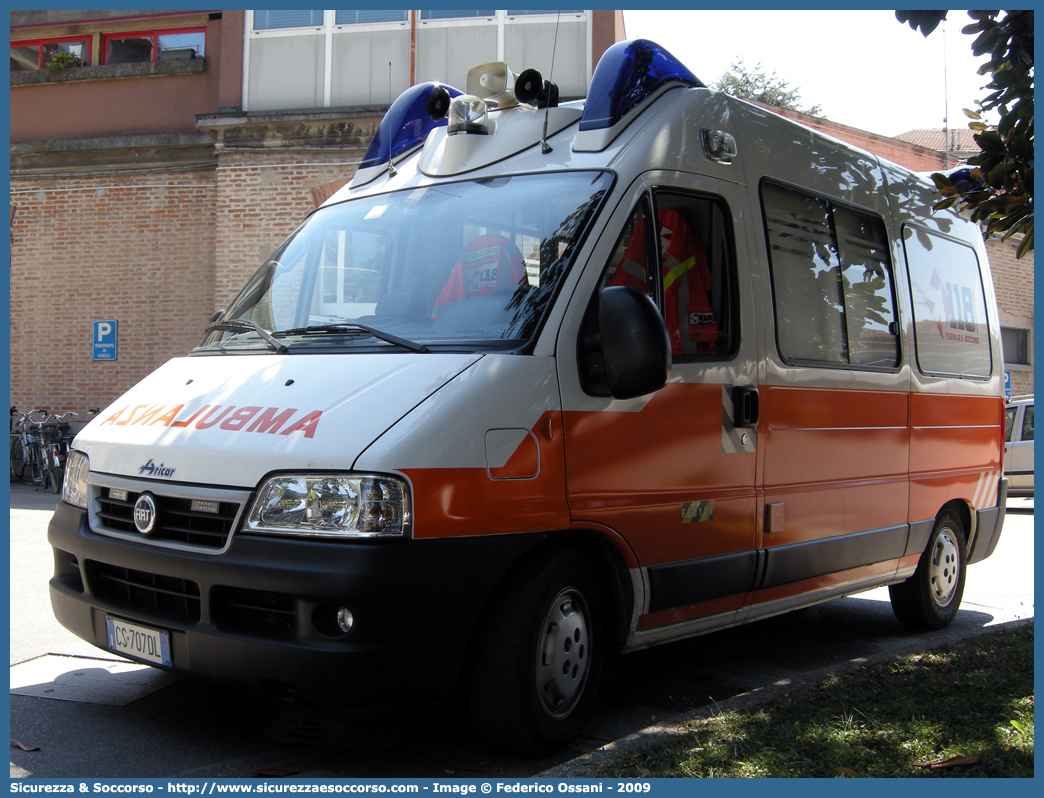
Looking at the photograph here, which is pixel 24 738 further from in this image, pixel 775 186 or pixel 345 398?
pixel 775 186

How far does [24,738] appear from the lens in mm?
3891

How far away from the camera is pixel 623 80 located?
4.45 meters

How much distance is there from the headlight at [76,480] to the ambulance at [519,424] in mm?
24

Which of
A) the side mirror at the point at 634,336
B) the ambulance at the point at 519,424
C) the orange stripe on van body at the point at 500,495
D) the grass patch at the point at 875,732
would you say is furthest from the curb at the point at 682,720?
the side mirror at the point at 634,336

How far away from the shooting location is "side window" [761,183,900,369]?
5.07m

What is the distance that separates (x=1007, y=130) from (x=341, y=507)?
4098 mm

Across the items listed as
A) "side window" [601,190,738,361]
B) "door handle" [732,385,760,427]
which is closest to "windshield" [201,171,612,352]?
"side window" [601,190,738,361]

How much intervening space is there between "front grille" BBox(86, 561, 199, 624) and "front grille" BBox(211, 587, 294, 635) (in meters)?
0.11

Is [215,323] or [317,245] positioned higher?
[317,245]

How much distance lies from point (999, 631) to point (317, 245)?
15.7 ft

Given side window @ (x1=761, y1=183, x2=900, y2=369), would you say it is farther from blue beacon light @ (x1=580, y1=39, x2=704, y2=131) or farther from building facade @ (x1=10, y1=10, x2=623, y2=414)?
building facade @ (x1=10, y1=10, x2=623, y2=414)

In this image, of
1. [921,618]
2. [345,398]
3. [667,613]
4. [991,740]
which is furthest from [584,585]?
[921,618]

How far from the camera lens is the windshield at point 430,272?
395 centimetres

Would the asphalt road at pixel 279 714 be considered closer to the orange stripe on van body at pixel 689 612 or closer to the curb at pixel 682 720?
the curb at pixel 682 720
